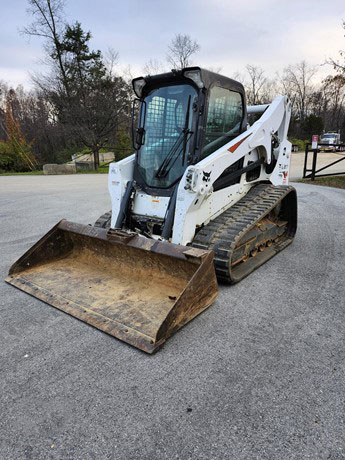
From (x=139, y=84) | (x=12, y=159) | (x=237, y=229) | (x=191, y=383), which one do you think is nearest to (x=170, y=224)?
A: (x=237, y=229)

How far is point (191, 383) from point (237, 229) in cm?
192

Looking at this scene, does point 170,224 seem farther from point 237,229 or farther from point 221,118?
point 221,118

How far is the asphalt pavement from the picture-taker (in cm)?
174

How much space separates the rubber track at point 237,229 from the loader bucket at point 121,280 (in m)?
0.47

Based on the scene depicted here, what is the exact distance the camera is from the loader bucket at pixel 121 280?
2.72 m

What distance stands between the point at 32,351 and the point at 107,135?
1957 cm

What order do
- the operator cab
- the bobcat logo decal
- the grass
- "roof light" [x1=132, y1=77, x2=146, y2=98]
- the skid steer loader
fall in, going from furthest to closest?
the grass → "roof light" [x1=132, y1=77, x2=146, y2=98] → the operator cab → the bobcat logo decal → the skid steer loader

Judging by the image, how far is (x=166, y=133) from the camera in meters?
4.02

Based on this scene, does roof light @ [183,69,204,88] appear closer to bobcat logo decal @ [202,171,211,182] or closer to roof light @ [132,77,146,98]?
roof light @ [132,77,146,98]

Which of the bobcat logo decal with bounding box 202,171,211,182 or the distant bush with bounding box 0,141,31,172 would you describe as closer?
the bobcat logo decal with bounding box 202,171,211,182

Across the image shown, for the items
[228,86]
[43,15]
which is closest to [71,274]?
[228,86]

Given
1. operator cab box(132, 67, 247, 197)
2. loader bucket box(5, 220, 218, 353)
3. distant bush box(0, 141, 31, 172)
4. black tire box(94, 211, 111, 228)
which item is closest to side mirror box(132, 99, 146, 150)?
operator cab box(132, 67, 247, 197)

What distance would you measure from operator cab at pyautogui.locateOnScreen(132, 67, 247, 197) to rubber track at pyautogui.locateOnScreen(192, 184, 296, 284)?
28.8 inches

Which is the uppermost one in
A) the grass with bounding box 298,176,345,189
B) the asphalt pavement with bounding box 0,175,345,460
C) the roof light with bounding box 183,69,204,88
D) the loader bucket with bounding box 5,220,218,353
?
the roof light with bounding box 183,69,204,88
